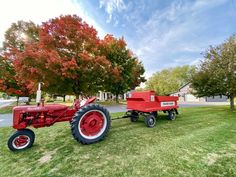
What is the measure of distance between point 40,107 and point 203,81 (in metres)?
11.5

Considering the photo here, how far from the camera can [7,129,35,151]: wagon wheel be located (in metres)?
3.68

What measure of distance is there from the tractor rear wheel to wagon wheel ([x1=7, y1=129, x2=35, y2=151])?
1287 millimetres

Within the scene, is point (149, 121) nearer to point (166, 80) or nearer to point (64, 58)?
point (64, 58)

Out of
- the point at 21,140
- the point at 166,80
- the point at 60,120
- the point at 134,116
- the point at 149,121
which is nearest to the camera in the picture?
the point at 21,140

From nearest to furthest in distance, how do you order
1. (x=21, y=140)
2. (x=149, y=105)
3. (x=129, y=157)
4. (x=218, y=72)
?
(x=129, y=157) → (x=21, y=140) → (x=149, y=105) → (x=218, y=72)

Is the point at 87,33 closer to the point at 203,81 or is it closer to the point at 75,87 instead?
the point at 75,87

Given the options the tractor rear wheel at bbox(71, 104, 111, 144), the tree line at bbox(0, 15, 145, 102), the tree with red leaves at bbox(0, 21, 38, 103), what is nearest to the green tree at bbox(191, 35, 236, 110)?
the tree line at bbox(0, 15, 145, 102)

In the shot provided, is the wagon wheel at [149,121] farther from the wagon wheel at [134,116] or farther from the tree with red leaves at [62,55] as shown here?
the tree with red leaves at [62,55]

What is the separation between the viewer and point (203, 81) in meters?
11.1

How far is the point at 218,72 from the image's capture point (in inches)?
401

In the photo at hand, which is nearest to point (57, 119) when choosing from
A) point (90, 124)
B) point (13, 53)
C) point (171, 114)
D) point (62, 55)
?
point (90, 124)

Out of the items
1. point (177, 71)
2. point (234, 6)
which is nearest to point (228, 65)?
point (234, 6)

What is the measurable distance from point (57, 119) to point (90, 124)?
40.9 inches

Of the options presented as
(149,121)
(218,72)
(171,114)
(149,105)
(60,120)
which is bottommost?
(149,121)
